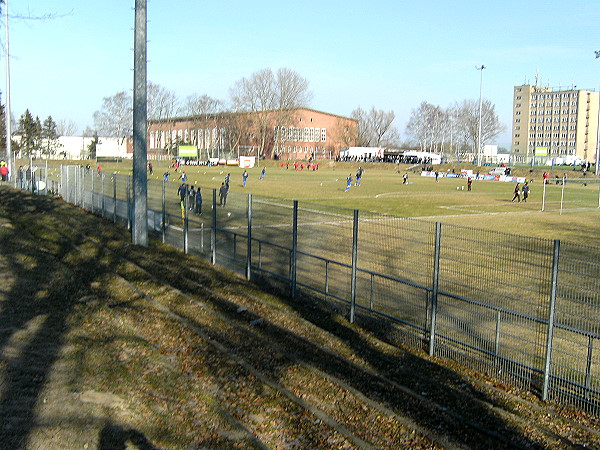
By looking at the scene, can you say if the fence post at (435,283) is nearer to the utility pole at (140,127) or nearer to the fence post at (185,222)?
the fence post at (185,222)

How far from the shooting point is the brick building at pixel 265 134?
12662cm

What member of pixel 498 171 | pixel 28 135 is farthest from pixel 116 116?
pixel 498 171

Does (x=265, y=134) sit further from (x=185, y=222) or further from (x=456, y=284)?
(x=456, y=284)

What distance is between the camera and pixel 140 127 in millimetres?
19266

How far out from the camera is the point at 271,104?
12556cm

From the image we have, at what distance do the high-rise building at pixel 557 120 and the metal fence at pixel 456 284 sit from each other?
162m

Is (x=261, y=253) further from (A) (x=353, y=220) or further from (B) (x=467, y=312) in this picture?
(B) (x=467, y=312)

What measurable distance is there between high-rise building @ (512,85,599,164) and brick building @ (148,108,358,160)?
179ft

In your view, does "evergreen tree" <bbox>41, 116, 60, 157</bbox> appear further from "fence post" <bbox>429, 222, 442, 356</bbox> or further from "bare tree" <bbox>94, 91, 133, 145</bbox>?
"fence post" <bbox>429, 222, 442, 356</bbox>

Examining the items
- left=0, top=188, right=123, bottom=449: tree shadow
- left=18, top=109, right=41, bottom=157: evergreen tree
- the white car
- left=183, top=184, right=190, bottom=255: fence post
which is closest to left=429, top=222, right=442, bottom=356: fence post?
left=0, top=188, right=123, bottom=449: tree shadow

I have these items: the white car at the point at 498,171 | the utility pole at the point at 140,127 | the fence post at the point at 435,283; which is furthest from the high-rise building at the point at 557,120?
the fence post at the point at 435,283

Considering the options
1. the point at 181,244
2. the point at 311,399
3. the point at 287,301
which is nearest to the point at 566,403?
the point at 311,399

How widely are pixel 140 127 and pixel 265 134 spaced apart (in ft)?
355

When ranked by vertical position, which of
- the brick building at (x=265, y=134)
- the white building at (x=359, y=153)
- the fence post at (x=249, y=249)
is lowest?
the fence post at (x=249, y=249)
